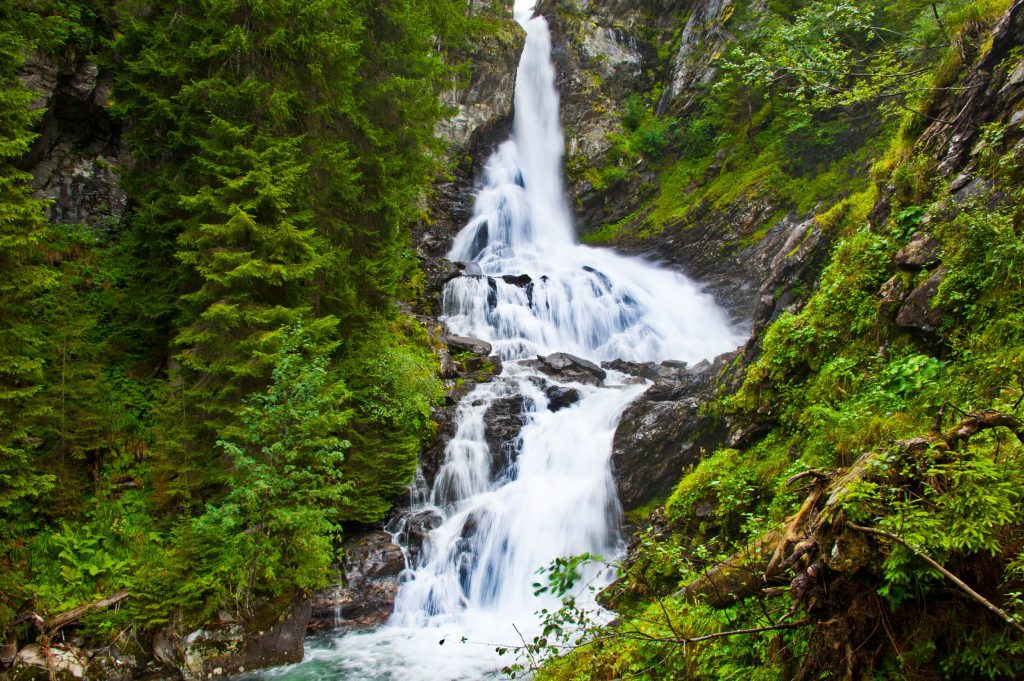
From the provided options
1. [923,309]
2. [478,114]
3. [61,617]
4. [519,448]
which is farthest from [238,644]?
[478,114]

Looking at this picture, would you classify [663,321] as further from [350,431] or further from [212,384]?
[212,384]

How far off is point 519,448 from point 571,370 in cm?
353

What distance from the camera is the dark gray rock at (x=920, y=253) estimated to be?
4879 mm

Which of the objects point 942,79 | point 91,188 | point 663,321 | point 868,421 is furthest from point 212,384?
point 663,321

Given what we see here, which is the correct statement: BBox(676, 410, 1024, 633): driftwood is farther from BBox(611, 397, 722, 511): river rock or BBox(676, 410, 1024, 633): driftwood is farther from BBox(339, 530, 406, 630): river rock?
BBox(339, 530, 406, 630): river rock

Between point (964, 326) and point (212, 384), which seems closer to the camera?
point (964, 326)

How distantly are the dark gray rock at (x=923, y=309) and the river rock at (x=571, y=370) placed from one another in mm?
8531

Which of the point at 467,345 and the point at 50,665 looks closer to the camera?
the point at 50,665

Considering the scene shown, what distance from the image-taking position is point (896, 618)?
2129 millimetres

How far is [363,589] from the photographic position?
8.13 metres

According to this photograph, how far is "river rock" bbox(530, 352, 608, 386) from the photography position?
1320cm

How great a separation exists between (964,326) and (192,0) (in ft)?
35.3

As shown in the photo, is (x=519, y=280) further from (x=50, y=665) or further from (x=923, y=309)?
(x=50, y=665)

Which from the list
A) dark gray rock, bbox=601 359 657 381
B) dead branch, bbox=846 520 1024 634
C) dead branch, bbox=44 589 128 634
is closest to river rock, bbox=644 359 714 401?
dark gray rock, bbox=601 359 657 381
